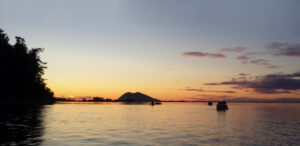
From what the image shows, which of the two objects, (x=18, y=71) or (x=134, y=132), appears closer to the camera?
(x=134, y=132)

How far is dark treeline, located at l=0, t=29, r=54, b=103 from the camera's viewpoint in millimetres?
92750

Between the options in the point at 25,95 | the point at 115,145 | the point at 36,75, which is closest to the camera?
the point at 115,145

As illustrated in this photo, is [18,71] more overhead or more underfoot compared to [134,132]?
more overhead

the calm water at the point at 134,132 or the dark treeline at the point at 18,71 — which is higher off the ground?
the dark treeline at the point at 18,71

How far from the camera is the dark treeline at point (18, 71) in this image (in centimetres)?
9275

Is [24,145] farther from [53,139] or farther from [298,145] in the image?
[298,145]

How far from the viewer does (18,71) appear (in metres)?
96.8

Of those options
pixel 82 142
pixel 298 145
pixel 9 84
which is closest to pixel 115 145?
pixel 82 142

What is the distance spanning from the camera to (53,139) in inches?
972

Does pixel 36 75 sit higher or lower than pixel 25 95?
higher

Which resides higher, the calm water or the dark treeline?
the dark treeline

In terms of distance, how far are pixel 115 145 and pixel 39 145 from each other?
6571 millimetres

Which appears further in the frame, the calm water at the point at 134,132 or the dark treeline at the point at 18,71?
Answer: the dark treeline at the point at 18,71

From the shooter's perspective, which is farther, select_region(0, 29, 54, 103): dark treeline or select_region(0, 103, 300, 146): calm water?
select_region(0, 29, 54, 103): dark treeline
